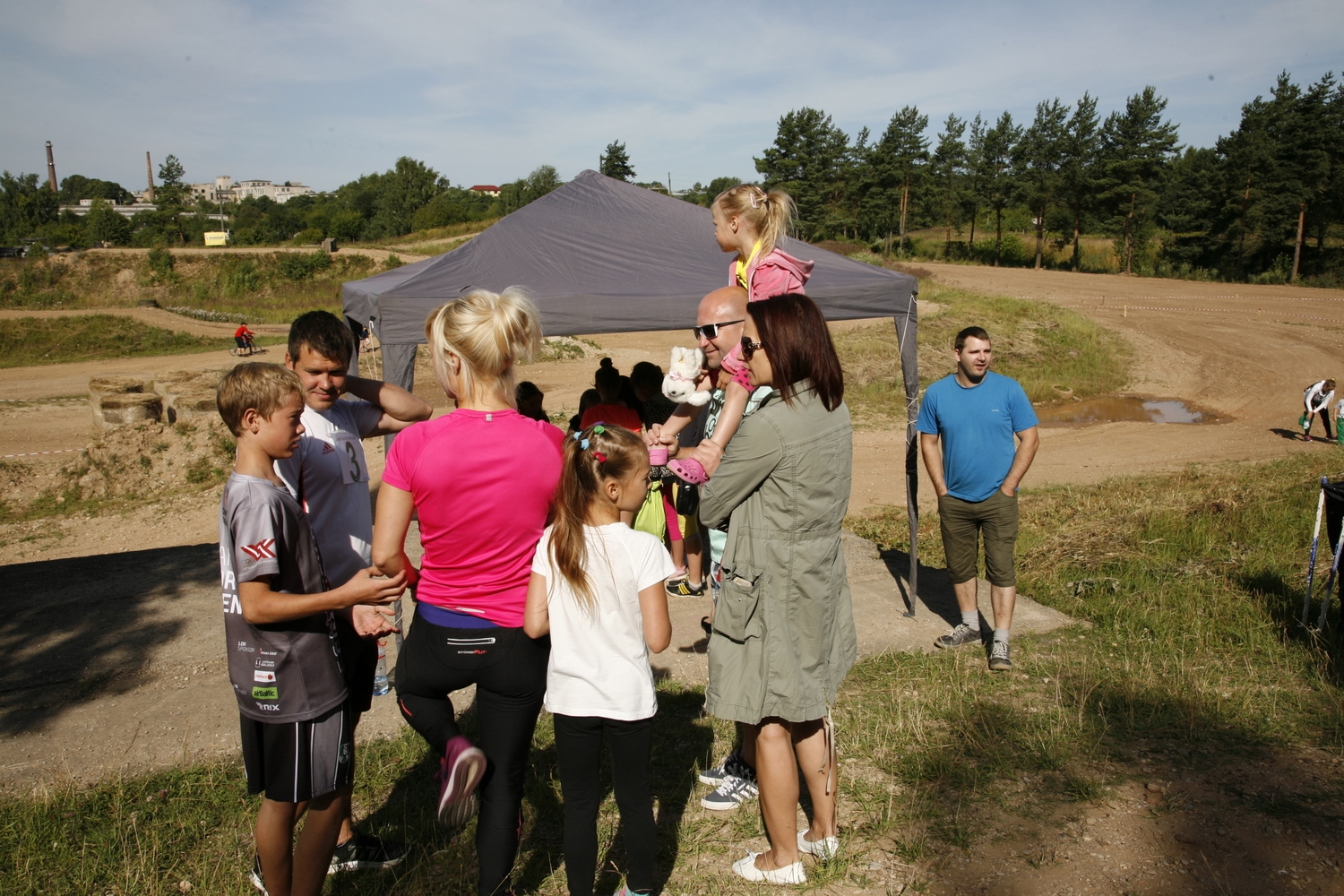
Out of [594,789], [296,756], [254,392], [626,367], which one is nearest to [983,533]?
[594,789]

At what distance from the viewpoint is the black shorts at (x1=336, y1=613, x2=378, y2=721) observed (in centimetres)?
254

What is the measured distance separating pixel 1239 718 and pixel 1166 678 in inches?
15.8

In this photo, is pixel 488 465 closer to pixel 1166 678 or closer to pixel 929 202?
pixel 1166 678

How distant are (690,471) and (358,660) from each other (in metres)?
1.19

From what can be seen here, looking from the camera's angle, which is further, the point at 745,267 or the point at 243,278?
the point at 243,278

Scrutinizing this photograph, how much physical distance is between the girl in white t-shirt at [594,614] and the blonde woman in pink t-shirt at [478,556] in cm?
7

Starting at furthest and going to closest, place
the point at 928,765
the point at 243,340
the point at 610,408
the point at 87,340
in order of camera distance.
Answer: the point at 87,340 < the point at 243,340 < the point at 610,408 < the point at 928,765

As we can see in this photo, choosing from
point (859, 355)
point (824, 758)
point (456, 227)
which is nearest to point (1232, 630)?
point (824, 758)

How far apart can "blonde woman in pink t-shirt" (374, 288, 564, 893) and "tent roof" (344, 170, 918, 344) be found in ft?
8.71

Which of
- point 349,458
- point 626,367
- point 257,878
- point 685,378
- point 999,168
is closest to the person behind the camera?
point 257,878

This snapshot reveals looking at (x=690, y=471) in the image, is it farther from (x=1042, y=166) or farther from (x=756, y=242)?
(x=1042, y=166)

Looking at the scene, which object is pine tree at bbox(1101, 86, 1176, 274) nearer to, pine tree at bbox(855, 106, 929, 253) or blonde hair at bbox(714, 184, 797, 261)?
pine tree at bbox(855, 106, 929, 253)

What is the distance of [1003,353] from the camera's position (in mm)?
20922

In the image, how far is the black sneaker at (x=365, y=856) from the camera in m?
2.86
